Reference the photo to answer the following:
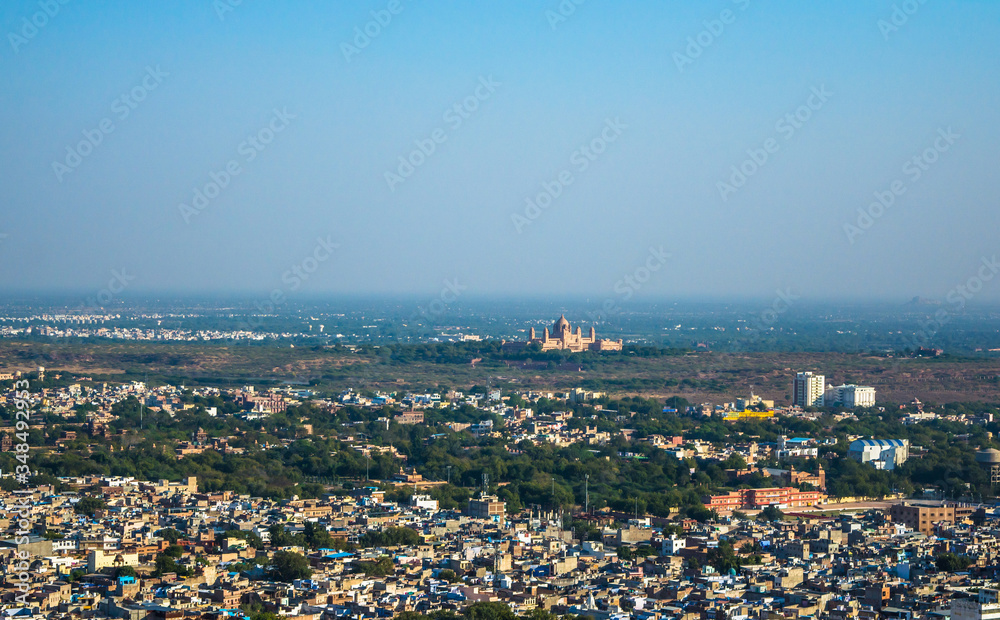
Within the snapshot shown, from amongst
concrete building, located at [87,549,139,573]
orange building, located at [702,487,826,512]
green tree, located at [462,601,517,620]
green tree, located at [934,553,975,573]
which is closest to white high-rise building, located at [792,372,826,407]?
orange building, located at [702,487,826,512]

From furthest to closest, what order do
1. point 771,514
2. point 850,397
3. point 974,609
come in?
point 850,397
point 771,514
point 974,609

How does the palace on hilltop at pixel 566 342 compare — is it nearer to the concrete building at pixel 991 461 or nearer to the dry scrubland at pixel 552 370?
the dry scrubland at pixel 552 370

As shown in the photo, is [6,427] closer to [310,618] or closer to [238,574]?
[238,574]

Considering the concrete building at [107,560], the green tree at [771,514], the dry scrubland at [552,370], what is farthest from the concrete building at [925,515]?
the dry scrubland at [552,370]

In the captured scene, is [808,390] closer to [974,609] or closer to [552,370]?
[552,370]

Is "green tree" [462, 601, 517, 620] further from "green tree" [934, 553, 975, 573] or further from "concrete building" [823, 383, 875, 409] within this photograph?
"concrete building" [823, 383, 875, 409]

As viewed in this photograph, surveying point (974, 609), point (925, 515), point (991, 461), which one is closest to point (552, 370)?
point (991, 461)
